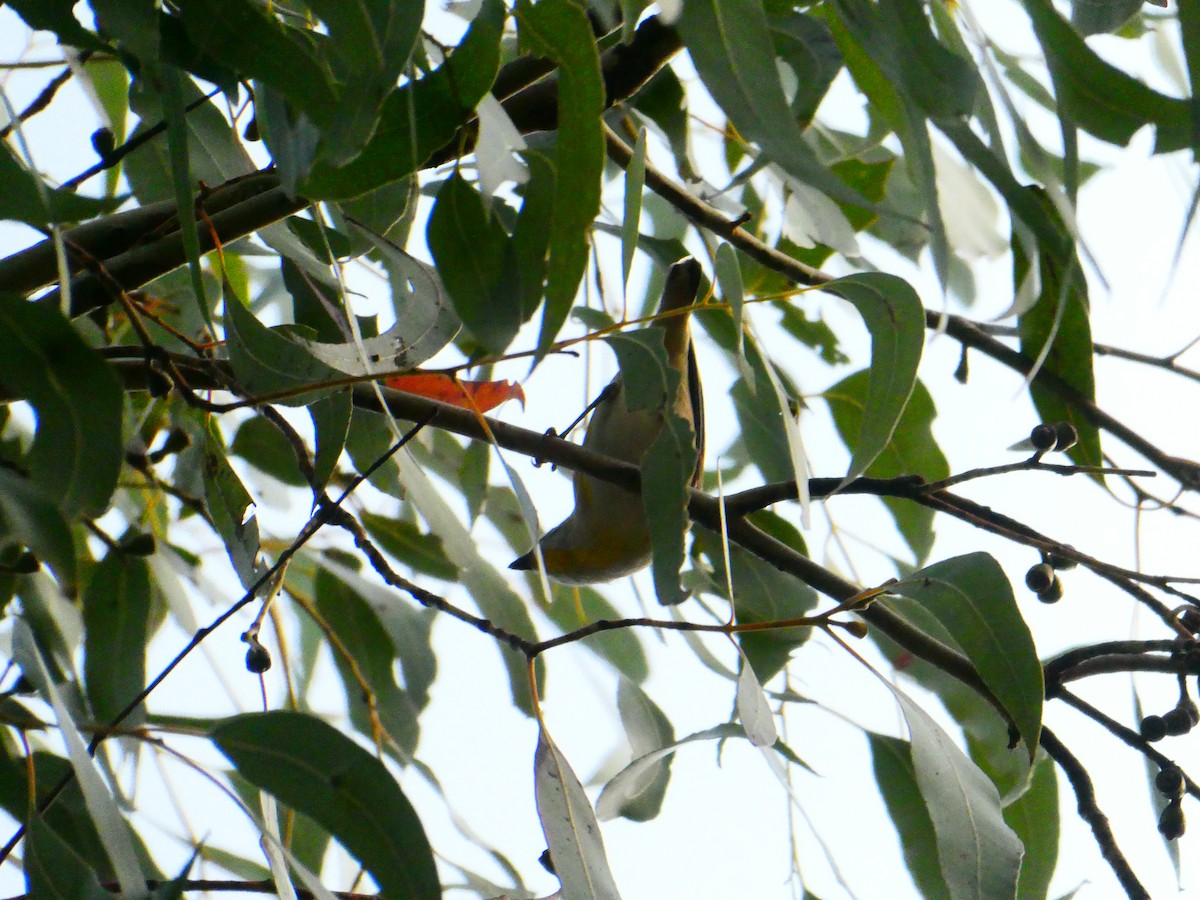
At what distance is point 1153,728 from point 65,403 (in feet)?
3.12

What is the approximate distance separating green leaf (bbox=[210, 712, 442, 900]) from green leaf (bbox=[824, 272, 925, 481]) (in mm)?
461

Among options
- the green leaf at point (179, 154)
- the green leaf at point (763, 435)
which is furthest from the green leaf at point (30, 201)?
the green leaf at point (763, 435)

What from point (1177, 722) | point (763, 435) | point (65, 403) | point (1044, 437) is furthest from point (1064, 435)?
point (65, 403)

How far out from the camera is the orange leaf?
1.14m

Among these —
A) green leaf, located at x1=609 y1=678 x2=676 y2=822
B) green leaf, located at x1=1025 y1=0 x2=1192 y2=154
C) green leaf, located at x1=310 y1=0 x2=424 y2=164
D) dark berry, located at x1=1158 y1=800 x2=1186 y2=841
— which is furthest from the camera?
green leaf, located at x1=609 y1=678 x2=676 y2=822

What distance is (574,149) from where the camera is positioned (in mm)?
757

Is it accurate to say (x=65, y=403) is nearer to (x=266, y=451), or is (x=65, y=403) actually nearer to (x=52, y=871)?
(x=52, y=871)

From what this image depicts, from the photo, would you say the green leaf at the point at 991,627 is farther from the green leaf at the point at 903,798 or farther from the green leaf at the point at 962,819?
the green leaf at the point at 903,798

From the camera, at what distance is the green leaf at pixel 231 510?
3.51 ft

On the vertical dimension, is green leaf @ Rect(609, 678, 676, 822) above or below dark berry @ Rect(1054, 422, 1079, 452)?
below

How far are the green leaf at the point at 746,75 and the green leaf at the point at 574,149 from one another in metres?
0.08

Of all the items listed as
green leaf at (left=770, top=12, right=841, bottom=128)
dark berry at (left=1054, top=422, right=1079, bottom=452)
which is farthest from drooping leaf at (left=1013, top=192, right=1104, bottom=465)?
green leaf at (left=770, top=12, right=841, bottom=128)

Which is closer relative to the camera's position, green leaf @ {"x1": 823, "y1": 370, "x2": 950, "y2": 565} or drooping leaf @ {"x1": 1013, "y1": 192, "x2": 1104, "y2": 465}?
drooping leaf @ {"x1": 1013, "y1": 192, "x2": 1104, "y2": 465}

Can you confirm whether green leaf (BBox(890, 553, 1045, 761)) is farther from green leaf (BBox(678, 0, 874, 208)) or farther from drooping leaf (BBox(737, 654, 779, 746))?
green leaf (BBox(678, 0, 874, 208))
